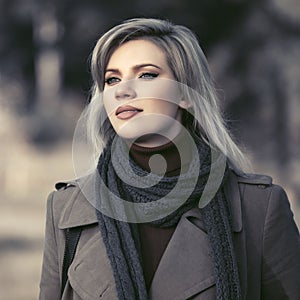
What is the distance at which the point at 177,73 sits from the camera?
2.11 metres

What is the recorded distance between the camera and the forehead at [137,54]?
81.7 inches

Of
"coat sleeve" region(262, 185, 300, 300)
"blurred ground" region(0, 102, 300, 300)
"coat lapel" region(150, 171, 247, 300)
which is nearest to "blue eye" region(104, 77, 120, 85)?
"coat lapel" region(150, 171, 247, 300)

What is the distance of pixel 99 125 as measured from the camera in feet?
7.38

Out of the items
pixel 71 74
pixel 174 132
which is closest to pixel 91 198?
pixel 174 132

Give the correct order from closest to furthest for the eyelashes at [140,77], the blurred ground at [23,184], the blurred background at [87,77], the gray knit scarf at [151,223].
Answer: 1. the gray knit scarf at [151,223]
2. the eyelashes at [140,77]
3. the blurred ground at [23,184]
4. the blurred background at [87,77]

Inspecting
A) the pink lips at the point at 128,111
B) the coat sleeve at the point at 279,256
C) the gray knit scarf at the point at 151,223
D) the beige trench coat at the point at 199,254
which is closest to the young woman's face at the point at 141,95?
the pink lips at the point at 128,111

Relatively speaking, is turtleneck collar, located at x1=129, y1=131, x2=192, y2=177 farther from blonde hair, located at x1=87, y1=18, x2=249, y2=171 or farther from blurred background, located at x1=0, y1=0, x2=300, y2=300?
blurred background, located at x1=0, y1=0, x2=300, y2=300

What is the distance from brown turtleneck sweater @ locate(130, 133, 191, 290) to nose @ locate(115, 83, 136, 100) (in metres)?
0.14

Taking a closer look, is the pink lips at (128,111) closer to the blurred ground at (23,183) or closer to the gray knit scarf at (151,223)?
the gray knit scarf at (151,223)

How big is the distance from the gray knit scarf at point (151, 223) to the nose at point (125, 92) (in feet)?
0.56

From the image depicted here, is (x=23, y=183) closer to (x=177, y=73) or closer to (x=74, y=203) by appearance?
(x=74, y=203)

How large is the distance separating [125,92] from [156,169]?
0.22m

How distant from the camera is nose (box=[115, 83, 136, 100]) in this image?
6.62 ft

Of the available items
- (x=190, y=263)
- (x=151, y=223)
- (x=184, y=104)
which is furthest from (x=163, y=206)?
(x=184, y=104)
